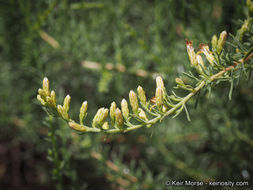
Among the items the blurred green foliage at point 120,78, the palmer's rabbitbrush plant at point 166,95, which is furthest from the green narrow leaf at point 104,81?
the palmer's rabbitbrush plant at point 166,95

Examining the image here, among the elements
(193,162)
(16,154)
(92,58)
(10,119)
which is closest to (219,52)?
(92,58)

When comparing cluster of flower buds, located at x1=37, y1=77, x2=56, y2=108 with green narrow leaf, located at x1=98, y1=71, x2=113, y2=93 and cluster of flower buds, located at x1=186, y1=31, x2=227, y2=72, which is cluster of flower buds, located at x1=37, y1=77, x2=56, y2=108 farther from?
green narrow leaf, located at x1=98, y1=71, x2=113, y2=93

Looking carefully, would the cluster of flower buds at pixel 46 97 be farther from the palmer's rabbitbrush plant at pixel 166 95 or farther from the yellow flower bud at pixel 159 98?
the yellow flower bud at pixel 159 98

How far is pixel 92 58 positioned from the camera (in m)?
1.45

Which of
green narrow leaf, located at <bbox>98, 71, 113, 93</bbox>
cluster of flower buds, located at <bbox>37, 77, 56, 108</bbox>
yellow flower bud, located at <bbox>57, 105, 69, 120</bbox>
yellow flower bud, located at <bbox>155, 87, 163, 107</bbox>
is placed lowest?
yellow flower bud, located at <bbox>155, 87, 163, 107</bbox>

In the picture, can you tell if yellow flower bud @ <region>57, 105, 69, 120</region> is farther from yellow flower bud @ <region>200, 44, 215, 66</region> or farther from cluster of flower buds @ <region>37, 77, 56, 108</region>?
yellow flower bud @ <region>200, 44, 215, 66</region>

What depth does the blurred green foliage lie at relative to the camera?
134cm

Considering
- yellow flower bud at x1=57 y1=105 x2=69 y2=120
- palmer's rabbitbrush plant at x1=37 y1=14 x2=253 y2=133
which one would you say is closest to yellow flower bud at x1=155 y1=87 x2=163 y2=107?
palmer's rabbitbrush plant at x1=37 y1=14 x2=253 y2=133

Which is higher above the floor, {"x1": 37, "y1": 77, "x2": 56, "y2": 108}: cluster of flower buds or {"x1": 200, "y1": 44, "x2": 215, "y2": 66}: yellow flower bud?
{"x1": 37, "y1": 77, "x2": 56, "y2": 108}: cluster of flower buds

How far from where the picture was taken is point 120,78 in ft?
4.82

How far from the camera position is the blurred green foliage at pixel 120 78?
134cm

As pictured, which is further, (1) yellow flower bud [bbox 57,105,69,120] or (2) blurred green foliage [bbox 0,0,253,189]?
(2) blurred green foliage [bbox 0,0,253,189]

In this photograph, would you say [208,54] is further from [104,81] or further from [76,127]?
[104,81]

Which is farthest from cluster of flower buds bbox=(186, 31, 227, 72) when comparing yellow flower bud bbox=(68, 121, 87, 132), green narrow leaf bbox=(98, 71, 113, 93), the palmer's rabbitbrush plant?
green narrow leaf bbox=(98, 71, 113, 93)
